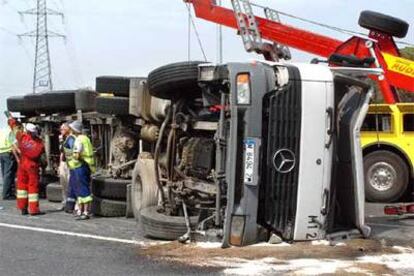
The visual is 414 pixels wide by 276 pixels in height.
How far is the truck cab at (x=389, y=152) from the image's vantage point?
13461 mm

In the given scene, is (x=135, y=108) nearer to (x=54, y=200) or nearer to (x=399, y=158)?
(x=54, y=200)

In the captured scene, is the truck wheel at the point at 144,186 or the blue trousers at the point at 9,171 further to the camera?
the blue trousers at the point at 9,171

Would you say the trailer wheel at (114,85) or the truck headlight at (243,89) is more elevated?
the trailer wheel at (114,85)

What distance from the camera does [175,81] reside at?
838 cm

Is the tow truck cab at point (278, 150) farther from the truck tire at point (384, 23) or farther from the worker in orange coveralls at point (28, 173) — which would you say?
the truck tire at point (384, 23)

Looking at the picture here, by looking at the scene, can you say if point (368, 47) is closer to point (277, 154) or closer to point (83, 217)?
point (83, 217)

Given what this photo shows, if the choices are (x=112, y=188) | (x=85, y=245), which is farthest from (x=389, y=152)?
(x=85, y=245)

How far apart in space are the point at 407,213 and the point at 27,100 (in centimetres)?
804

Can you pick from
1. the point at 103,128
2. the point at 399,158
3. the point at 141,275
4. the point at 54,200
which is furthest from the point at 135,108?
the point at 399,158

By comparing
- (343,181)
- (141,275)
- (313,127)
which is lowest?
(141,275)

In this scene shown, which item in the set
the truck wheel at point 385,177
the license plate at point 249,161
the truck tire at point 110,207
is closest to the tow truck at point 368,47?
the truck wheel at point 385,177

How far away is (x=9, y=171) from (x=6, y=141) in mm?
667

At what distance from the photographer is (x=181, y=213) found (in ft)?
28.6

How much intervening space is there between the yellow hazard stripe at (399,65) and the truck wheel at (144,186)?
19.8 feet
